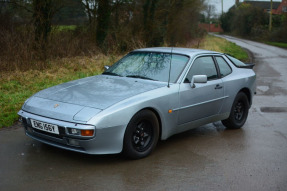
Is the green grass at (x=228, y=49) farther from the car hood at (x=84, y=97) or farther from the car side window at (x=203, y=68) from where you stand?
the car hood at (x=84, y=97)

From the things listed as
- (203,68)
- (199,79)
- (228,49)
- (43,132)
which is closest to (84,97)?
(43,132)

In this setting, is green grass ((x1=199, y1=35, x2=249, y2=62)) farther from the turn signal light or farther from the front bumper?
the turn signal light

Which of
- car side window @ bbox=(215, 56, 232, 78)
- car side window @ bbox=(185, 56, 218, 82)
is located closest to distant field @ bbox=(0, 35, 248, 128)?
car side window @ bbox=(185, 56, 218, 82)

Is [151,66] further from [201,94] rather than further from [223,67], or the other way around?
[223,67]

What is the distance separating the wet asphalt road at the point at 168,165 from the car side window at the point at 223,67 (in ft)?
3.50

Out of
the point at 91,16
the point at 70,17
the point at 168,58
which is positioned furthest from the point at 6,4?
the point at 168,58

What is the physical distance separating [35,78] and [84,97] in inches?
241

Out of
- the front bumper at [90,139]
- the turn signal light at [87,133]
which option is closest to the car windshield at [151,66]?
the front bumper at [90,139]

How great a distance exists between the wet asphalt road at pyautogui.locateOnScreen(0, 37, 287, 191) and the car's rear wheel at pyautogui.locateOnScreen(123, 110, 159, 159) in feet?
0.47

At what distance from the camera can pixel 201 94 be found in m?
6.10

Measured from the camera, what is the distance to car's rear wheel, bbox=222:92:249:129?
22.9ft

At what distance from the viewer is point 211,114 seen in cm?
641

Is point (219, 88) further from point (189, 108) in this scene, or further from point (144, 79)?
point (144, 79)

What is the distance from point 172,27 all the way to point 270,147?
23824 millimetres
